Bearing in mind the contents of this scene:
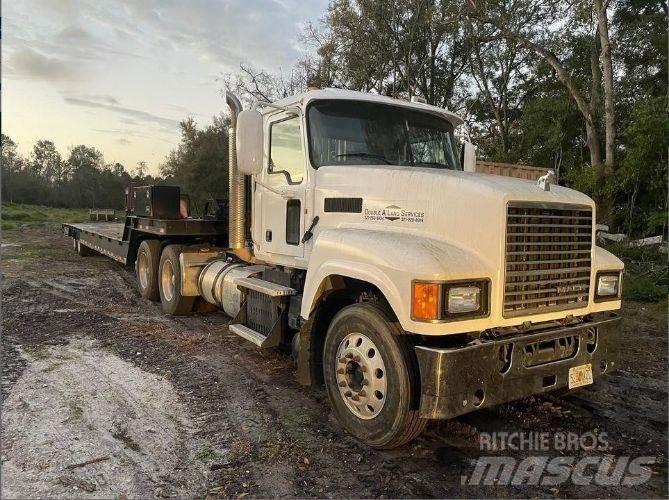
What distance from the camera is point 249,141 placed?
4703 millimetres

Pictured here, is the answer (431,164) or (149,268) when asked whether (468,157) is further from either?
(149,268)

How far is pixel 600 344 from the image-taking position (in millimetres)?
3822

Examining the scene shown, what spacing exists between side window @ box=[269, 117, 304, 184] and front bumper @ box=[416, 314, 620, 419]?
2.47 m

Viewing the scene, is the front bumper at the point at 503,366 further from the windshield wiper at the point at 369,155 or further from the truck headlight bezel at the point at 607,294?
the windshield wiper at the point at 369,155

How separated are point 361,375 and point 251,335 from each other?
191 cm

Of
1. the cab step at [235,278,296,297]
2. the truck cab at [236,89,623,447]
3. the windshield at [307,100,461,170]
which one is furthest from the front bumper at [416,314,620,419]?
the windshield at [307,100,461,170]

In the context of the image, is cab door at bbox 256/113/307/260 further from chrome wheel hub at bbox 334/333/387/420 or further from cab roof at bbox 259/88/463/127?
chrome wheel hub at bbox 334/333/387/420

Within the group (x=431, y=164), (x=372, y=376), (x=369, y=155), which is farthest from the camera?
(x=431, y=164)

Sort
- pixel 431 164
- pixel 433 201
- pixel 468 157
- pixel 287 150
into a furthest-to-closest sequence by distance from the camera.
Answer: pixel 468 157 → pixel 287 150 → pixel 431 164 → pixel 433 201

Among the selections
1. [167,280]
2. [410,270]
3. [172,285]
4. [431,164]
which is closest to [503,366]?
[410,270]

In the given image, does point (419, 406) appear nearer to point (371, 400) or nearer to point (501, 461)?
point (371, 400)

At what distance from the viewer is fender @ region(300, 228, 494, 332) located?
3.14 metres

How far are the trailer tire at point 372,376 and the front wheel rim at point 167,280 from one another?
4731 mm

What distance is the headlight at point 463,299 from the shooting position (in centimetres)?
311
